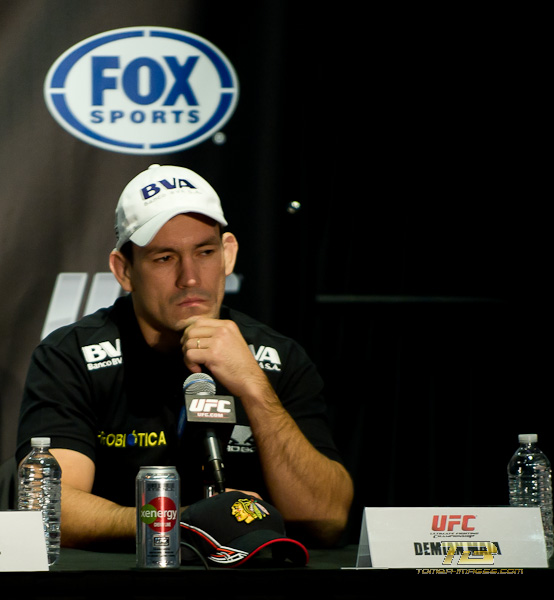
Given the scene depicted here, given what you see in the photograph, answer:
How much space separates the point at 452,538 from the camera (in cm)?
132

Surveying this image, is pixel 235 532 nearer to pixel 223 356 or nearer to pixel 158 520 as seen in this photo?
pixel 158 520

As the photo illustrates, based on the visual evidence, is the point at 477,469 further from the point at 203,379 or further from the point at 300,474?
the point at 203,379

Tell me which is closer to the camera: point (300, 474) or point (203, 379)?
point (203, 379)

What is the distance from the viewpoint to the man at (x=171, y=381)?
81.8 inches

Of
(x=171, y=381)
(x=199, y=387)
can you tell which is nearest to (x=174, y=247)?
(x=171, y=381)

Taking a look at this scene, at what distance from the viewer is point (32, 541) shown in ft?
4.15

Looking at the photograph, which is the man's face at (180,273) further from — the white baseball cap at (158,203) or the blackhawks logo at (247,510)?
the blackhawks logo at (247,510)

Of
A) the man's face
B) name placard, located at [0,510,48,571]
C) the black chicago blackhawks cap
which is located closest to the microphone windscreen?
the black chicago blackhawks cap

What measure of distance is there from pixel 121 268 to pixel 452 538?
1.36 meters

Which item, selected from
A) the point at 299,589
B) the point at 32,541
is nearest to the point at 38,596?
the point at 32,541

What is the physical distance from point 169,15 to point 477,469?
180 cm

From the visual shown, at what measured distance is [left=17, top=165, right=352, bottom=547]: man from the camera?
6.82 ft

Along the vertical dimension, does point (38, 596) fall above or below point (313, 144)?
below

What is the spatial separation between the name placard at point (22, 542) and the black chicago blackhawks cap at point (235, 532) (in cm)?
21
